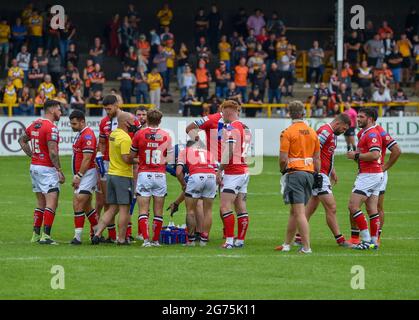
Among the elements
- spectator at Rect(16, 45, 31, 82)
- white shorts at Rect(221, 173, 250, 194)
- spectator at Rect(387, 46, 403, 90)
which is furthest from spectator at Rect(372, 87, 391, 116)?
white shorts at Rect(221, 173, 250, 194)

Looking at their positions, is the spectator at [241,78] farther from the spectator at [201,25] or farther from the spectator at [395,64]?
the spectator at [395,64]

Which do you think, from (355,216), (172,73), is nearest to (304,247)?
(355,216)

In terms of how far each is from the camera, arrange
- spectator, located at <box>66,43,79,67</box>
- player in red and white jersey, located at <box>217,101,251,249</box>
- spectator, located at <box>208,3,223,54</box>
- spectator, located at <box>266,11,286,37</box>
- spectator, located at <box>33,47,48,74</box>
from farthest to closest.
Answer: spectator, located at <box>266,11,286,37</box>, spectator, located at <box>208,3,223,54</box>, spectator, located at <box>66,43,79,67</box>, spectator, located at <box>33,47,48,74</box>, player in red and white jersey, located at <box>217,101,251,249</box>

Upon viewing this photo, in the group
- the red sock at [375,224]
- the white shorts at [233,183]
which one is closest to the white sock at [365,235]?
the red sock at [375,224]

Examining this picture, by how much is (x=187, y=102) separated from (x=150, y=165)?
70.1ft

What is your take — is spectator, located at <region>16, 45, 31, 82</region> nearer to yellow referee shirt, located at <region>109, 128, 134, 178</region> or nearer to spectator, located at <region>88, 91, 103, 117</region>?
spectator, located at <region>88, 91, 103, 117</region>

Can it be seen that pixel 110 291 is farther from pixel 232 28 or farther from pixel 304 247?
pixel 232 28

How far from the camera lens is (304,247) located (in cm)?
1473

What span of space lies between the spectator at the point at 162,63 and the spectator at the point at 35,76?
4.81 metres

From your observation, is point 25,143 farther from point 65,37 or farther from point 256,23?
point 256,23

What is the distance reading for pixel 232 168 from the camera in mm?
15383

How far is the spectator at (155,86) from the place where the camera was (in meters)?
37.2

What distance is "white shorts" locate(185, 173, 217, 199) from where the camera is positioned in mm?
15500

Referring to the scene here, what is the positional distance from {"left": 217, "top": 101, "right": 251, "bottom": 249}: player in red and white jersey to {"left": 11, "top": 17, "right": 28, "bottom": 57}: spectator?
25.0m
